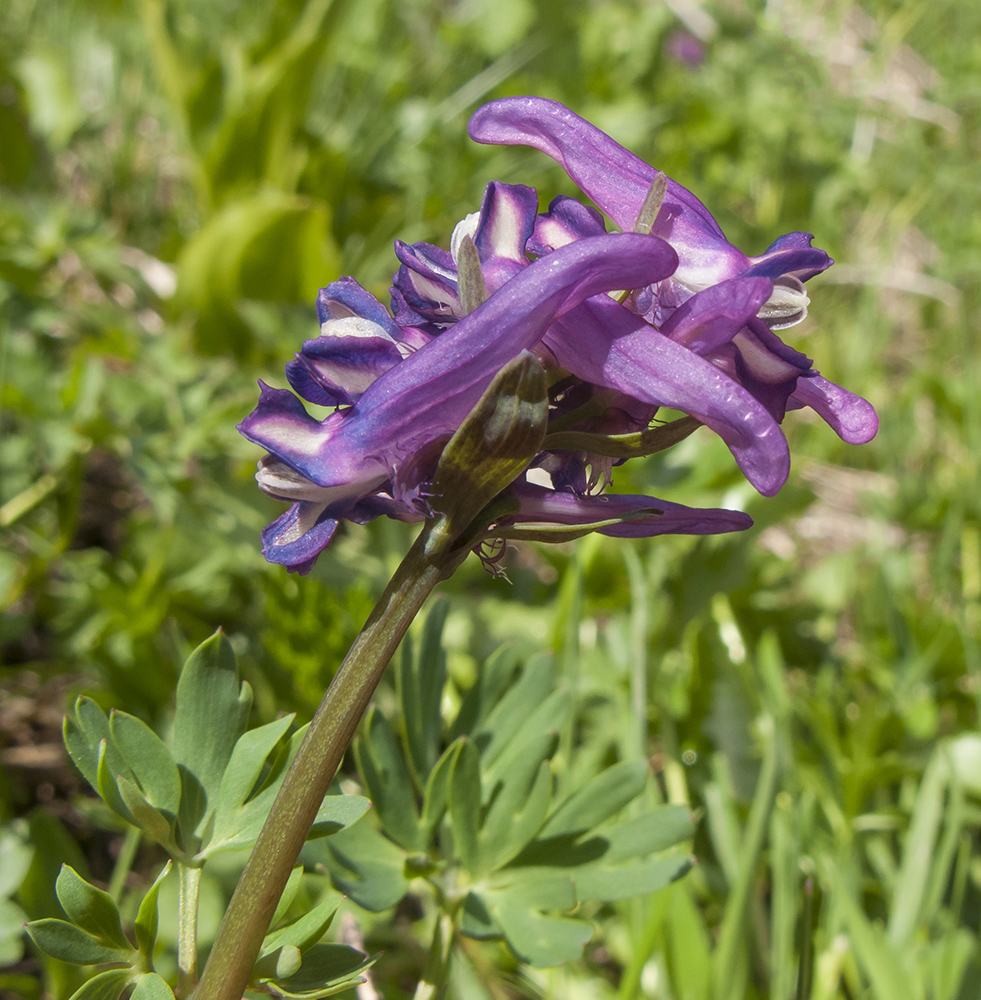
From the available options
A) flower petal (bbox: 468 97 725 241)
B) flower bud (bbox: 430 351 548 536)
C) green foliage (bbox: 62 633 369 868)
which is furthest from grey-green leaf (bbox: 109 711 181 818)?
flower petal (bbox: 468 97 725 241)

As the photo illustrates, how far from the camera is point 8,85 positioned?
286cm

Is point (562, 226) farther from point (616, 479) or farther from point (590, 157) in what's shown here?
point (616, 479)

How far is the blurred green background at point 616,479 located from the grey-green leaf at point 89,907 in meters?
0.45

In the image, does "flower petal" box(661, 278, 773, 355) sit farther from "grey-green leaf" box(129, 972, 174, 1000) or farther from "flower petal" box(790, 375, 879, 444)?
"grey-green leaf" box(129, 972, 174, 1000)

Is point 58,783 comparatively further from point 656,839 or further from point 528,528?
point 528,528

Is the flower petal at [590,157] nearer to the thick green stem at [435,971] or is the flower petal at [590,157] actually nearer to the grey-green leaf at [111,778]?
the grey-green leaf at [111,778]

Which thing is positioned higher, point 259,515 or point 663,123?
point 663,123

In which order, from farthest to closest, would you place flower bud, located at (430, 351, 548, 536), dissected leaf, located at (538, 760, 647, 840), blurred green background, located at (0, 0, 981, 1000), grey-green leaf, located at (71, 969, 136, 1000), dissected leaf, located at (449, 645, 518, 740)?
blurred green background, located at (0, 0, 981, 1000) → dissected leaf, located at (449, 645, 518, 740) → dissected leaf, located at (538, 760, 647, 840) → grey-green leaf, located at (71, 969, 136, 1000) → flower bud, located at (430, 351, 548, 536)

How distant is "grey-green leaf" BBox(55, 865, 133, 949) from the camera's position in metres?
0.67

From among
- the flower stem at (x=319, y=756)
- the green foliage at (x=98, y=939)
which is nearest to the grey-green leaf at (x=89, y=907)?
the green foliage at (x=98, y=939)

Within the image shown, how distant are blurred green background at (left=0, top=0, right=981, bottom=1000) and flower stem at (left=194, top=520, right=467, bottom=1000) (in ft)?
1.84

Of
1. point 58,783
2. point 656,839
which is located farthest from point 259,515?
point 656,839

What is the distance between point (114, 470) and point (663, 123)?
2.32 meters

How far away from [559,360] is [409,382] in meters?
0.12
